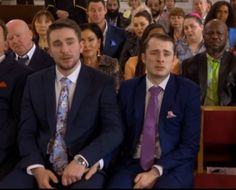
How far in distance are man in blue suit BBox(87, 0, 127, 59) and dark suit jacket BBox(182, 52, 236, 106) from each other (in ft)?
4.56

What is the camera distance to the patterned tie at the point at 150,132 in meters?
2.51

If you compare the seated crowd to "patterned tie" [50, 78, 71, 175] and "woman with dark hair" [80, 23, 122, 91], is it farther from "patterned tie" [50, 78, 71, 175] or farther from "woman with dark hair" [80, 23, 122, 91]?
"woman with dark hair" [80, 23, 122, 91]

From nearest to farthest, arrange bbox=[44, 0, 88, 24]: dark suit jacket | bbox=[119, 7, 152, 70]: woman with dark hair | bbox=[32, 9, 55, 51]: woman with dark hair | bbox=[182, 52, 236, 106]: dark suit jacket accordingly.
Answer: bbox=[182, 52, 236, 106]: dark suit jacket < bbox=[119, 7, 152, 70]: woman with dark hair < bbox=[32, 9, 55, 51]: woman with dark hair < bbox=[44, 0, 88, 24]: dark suit jacket

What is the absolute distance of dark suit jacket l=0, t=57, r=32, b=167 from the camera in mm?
2713

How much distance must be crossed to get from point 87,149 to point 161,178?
0.42m

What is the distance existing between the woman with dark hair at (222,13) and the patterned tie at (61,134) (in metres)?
2.81

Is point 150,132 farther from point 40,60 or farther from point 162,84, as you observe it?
point 40,60

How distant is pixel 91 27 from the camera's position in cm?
363

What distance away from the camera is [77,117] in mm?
2516

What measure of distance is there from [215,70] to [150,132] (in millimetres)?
1035

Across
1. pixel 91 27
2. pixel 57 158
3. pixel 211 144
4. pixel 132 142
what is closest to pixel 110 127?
pixel 132 142

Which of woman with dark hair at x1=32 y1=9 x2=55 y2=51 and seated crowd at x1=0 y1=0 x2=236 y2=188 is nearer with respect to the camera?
seated crowd at x1=0 y1=0 x2=236 y2=188

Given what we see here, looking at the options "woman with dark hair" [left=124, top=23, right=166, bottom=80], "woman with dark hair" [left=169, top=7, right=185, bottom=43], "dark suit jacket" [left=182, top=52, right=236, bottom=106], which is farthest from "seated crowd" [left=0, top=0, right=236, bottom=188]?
"woman with dark hair" [left=169, top=7, right=185, bottom=43]

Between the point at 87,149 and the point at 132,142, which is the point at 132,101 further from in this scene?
the point at 87,149
